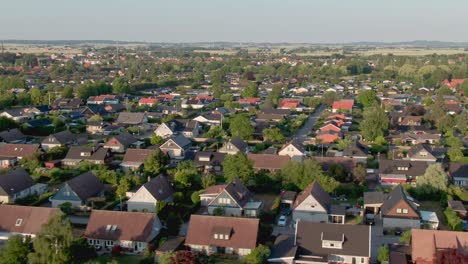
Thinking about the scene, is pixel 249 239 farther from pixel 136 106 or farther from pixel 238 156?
pixel 136 106

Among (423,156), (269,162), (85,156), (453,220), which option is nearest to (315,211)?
(453,220)

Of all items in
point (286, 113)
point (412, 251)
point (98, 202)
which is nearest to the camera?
point (412, 251)

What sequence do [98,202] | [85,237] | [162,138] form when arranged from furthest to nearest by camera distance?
[162,138]
[98,202]
[85,237]

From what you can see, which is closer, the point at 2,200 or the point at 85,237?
the point at 85,237

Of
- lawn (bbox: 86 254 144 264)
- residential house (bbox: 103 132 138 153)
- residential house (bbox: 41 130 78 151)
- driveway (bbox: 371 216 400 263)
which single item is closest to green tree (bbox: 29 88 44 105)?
residential house (bbox: 41 130 78 151)

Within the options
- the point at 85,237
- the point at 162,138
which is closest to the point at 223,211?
the point at 85,237

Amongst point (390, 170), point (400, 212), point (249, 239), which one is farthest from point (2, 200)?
point (390, 170)
